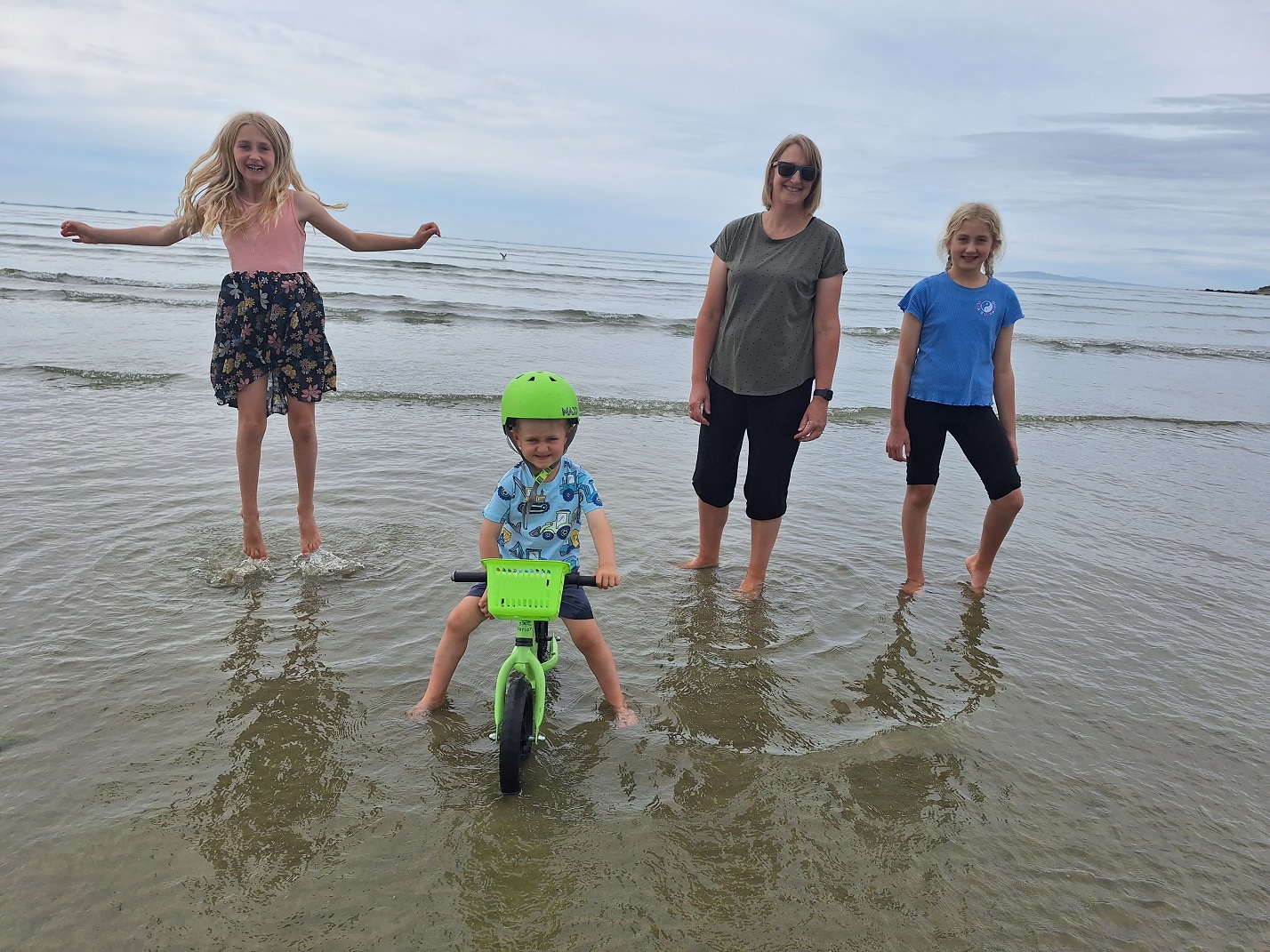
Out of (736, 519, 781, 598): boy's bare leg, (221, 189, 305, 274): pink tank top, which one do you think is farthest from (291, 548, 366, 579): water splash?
(736, 519, 781, 598): boy's bare leg

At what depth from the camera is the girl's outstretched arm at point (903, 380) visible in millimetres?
4969

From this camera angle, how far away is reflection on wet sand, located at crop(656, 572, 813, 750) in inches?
136

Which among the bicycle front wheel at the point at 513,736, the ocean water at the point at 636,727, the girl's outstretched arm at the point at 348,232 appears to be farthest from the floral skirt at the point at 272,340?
the bicycle front wheel at the point at 513,736

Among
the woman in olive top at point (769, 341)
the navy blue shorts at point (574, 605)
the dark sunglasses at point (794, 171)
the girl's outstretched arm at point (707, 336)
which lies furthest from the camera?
the girl's outstretched arm at point (707, 336)

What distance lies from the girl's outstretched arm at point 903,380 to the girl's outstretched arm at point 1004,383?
481 millimetres

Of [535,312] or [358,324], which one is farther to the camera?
[535,312]

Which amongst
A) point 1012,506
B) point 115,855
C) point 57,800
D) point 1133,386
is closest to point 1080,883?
point 1012,506

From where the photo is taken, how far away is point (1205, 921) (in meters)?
2.53

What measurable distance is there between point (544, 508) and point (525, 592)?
59cm

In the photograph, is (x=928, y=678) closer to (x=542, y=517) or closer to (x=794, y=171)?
(x=542, y=517)

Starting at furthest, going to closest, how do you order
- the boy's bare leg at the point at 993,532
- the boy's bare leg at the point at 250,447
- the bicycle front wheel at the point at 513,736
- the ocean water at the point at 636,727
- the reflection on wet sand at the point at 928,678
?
1. the boy's bare leg at the point at 993,532
2. the boy's bare leg at the point at 250,447
3. the reflection on wet sand at the point at 928,678
4. the bicycle front wheel at the point at 513,736
5. the ocean water at the point at 636,727

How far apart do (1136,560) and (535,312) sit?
58.0ft

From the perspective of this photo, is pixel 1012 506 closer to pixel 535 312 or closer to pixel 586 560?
pixel 586 560

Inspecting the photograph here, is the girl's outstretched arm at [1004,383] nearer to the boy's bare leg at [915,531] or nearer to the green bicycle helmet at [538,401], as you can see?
the boy's bare leg at [915,531]
